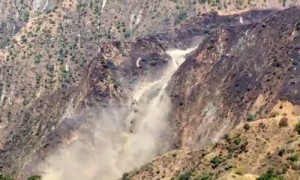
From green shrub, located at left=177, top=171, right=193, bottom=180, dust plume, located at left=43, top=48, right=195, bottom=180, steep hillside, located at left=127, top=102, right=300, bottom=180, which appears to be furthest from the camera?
dust plume, located at left=43, top=48, right=195, bottom=180

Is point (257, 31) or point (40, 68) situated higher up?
point (40, 68)

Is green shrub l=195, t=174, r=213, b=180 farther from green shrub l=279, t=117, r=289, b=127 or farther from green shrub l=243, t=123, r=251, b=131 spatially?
green shrub l=279, t=117, r=289, b=127

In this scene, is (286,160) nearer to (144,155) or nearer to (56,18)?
(144,155)

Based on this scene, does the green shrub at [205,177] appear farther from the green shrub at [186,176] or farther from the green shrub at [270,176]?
the green shrub at [270,176]

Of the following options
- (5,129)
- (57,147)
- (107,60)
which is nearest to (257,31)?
(107,60)

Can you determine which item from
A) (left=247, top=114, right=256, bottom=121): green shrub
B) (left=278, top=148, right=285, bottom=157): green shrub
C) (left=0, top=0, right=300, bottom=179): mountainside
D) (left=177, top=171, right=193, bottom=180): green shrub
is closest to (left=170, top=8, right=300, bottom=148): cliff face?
(left=0, top=0, right=300, bottom=179): mountainside

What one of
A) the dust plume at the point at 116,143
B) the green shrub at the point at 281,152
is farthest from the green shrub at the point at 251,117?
the dust plume at the point at 116,143
